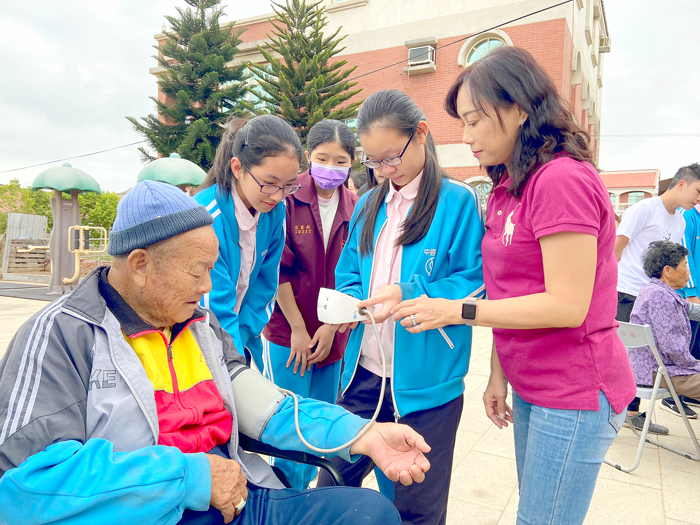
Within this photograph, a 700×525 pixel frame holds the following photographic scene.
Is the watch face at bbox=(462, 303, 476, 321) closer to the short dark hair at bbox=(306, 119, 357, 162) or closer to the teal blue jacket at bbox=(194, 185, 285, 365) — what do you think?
the teal blue jacket at bbox=(194, 185, 285, 365)

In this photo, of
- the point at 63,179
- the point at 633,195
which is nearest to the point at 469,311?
the point at 63,179

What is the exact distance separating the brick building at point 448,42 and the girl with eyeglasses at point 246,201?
40.8 feet

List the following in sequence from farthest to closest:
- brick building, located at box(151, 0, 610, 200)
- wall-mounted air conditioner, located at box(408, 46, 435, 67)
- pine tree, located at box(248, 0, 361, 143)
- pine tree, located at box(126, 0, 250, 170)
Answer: pine tree, located at box(126, 0, 250, 170) < wall-mounted air conditioner, located at box(408, 46, 435, 67) < pine tree, located at box(248, 0, 361, 143) < brick building, located at box(151, 0, 610, 200)

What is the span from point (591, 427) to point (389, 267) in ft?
2.47

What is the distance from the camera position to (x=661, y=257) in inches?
128

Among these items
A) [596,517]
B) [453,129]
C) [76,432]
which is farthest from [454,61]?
[76,432]

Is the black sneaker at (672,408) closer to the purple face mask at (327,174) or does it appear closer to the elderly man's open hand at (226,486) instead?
the purple face mask at (327,174)

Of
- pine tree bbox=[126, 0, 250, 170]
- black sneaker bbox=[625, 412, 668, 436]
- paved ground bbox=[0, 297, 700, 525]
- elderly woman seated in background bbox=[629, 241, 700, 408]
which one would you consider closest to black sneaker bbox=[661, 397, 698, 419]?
paved ground bbox=[0, 297, 700, 525]

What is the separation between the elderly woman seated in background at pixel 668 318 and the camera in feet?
9.72

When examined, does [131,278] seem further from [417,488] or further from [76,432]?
[417,488]

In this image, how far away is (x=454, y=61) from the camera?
50.1 feet

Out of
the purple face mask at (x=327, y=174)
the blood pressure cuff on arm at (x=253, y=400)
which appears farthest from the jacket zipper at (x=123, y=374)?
the purple face mask at (x=327, y=174)

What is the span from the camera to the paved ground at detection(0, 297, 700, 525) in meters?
2.38

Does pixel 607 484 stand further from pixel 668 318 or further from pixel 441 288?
pixel 441 288
